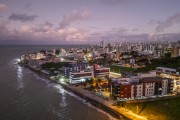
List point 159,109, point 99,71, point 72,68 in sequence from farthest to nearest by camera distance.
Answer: point 72,68, point 99,71, point 159,109

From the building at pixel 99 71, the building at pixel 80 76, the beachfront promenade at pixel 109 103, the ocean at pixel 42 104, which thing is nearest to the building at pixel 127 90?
the beachfront promenade at pixel 109 103

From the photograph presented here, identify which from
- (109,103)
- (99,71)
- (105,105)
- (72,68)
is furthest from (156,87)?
(72,68)

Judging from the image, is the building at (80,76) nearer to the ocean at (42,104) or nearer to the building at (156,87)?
the ocean at (42,104)

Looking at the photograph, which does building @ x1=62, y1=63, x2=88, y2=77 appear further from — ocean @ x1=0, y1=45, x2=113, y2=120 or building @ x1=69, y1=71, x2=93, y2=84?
ocean @ x1=0, y1=45, x2=113, y2=120

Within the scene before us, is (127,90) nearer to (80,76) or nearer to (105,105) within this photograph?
(105,105)

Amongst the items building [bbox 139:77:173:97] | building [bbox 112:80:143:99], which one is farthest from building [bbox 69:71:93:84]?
building [bbox 139:77:173:97]

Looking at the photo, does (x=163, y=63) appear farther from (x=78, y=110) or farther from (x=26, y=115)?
(x=26, y=115)

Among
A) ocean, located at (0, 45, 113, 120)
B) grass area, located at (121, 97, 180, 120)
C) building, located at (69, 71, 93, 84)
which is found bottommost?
ocean, located at (0, 45, 113, 120)

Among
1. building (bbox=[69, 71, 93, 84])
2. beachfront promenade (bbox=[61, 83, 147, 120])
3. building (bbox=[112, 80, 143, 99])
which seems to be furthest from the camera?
building (bbox=[69, 71, 93, 84])
